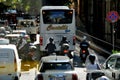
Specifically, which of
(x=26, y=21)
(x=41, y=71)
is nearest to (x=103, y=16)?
(x=26, y=21)

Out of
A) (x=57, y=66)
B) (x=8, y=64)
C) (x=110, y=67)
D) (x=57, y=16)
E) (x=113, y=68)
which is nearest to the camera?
(x=113, y=68)

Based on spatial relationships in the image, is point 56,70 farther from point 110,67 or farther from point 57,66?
point 110,67

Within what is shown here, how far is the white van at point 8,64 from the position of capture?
18844mm

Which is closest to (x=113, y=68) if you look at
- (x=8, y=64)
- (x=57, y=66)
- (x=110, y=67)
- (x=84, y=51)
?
(x=110, y=67)

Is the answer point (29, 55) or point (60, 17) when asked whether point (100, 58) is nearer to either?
point (60, 17)

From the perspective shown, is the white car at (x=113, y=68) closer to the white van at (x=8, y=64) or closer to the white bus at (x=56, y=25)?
the white van at (x=8, y=64)

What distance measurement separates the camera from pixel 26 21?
4566 cm

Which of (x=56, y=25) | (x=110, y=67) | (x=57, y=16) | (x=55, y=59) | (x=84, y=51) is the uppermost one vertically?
(x=55, y=59)

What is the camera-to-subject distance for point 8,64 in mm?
18953

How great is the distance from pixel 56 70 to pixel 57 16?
1520cm

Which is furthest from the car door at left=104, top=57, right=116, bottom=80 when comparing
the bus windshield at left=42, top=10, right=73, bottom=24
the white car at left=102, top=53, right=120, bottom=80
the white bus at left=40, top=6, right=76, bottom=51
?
the bus windshield at left=42, top=10, right=73, bottom=24

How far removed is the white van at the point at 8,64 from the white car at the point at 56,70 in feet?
11.3

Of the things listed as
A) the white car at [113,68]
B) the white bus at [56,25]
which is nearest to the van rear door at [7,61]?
the white car at [113,68]

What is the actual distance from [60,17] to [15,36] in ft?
10.6
